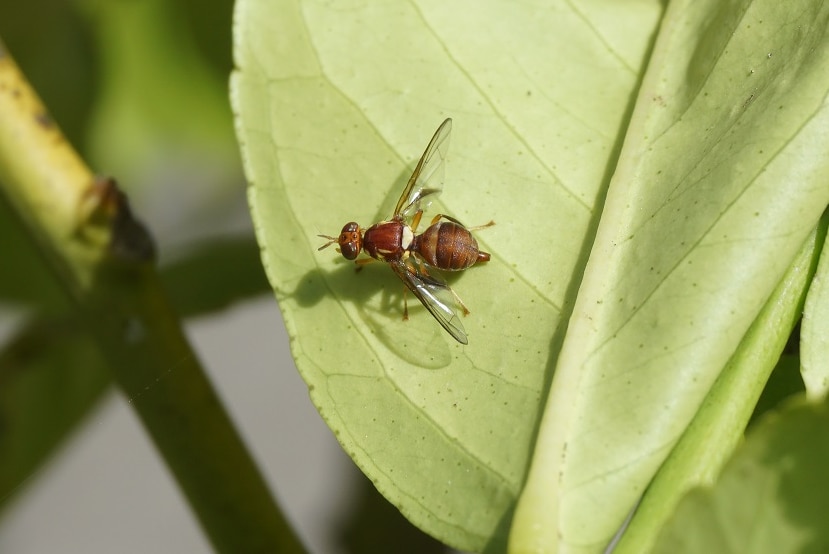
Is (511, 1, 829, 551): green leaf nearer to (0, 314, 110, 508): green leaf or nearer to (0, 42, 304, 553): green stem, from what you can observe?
(0, 42, 304, 553): green stem

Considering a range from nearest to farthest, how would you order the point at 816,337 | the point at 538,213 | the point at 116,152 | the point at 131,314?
the point at 816,337, the point at 538,213, the point at 131,314, the point at 116,152

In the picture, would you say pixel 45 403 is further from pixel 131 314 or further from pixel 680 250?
pixel 680 250

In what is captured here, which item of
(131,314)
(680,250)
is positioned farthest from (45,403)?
(680,250)

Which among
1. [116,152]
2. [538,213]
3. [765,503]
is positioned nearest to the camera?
[765,503]

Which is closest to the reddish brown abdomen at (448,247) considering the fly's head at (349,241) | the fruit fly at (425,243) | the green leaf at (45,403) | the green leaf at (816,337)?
the fruit fly at (425,243)

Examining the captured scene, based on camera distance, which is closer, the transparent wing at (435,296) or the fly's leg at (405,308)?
the transparent wing at (435,296)

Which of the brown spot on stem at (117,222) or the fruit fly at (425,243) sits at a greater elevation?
the brown spot on stem at (117,222)

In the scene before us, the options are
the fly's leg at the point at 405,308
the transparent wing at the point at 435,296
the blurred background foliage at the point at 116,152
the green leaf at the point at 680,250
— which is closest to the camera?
the green leaf at the point at 680,250

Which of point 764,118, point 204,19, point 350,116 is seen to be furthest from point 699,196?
point 204,19

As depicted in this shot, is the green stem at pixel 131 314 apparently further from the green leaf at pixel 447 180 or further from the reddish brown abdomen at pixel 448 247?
the reddish brown abdomen at pixel 448 247

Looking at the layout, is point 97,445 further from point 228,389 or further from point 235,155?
point 235,155
